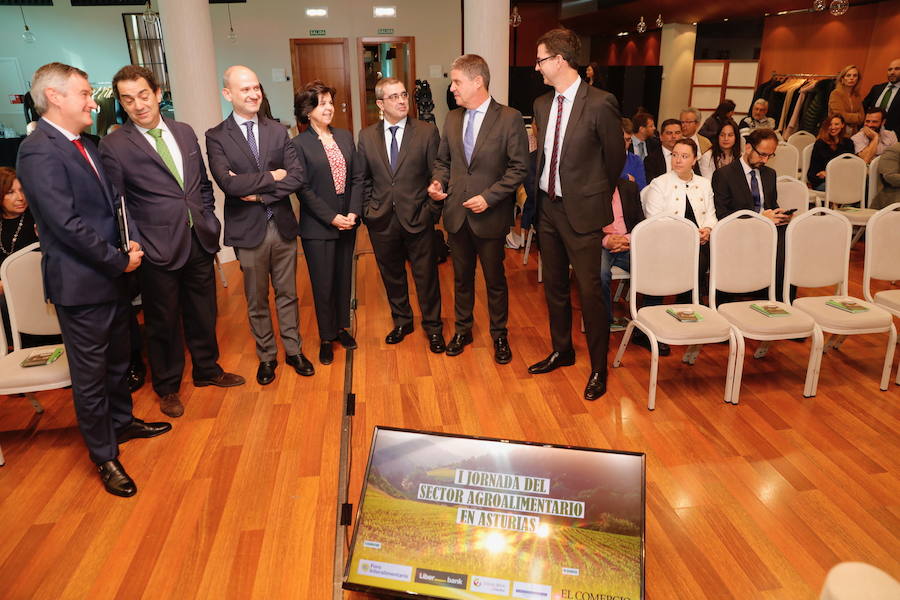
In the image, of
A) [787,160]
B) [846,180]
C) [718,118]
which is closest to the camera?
[846,180]

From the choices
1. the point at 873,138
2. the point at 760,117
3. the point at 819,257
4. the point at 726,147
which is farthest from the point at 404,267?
the point at 760,117

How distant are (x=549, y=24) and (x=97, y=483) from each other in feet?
52.0

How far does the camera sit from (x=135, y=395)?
11.8 feet

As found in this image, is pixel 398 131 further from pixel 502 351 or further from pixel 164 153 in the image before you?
pixel 502 351

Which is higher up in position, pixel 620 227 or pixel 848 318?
pixel 620 227

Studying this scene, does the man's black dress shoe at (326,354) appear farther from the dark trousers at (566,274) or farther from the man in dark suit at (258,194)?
the dark trousers at (566,274)

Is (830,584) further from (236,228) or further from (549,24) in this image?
(549,24)

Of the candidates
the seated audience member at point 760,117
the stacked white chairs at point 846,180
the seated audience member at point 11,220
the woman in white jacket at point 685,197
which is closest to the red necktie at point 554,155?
the woman in white jacket at point 685,197

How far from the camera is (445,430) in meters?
3.20

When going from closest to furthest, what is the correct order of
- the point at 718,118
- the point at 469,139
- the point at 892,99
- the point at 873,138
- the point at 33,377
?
the point at 33,377 → the point at 469,139 → the point at 718,118 → the point at 873,138 → the point at 892,99

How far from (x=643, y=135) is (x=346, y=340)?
10.8 feet

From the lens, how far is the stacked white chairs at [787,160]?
20.7ft

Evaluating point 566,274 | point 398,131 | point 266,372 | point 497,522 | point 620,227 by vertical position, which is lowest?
point 266,372

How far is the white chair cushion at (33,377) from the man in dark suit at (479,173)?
84.6 inches
